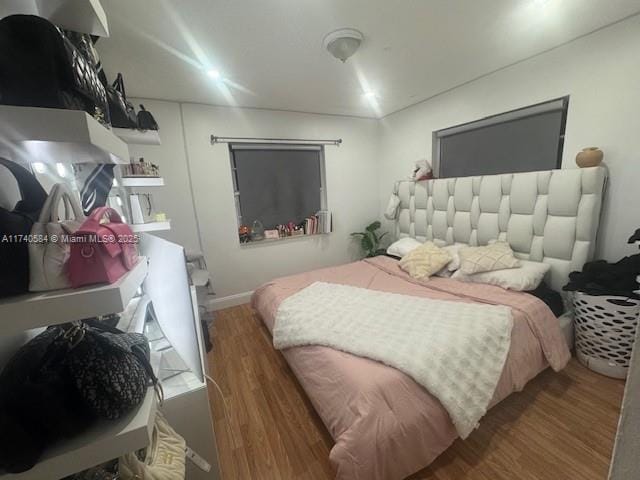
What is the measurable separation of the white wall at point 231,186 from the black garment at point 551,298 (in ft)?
7.66

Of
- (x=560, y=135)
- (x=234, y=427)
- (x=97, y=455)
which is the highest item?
(x=560, y=135)

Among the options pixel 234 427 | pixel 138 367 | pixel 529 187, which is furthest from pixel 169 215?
pixel 529 187

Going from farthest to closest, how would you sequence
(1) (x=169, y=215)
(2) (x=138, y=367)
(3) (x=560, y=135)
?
1. (1) (x=169, y=215)
2. (3) (x=560, y=135)
3. (2) (x=138, y=367)

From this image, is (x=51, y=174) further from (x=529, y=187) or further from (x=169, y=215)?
(x=529, y=187)

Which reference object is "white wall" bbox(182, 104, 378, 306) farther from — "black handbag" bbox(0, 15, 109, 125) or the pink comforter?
"black handbag" bbox(0, 15, 109, 125)

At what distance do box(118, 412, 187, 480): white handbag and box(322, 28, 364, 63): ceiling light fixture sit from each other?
2207mm

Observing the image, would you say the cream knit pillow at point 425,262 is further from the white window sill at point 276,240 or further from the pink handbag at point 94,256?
the pink handbag at point 94,256

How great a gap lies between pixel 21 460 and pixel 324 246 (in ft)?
11.0

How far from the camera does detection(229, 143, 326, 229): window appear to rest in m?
3.30

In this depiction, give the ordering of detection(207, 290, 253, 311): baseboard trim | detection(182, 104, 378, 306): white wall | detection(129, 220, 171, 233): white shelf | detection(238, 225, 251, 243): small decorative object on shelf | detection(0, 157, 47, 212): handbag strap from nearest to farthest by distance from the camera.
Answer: detection(0, 157, 47, 212): handbag strap
detection(129, 220, 171, 233): white shelf
detection(182, 104, 378, 306): white wall
detection(207, 290, 253, 311): baseboard trim
detection(238, 225, 251, 243): small decorative object on shelf

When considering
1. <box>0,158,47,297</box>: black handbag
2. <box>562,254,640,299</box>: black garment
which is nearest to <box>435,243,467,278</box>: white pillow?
Result: <box>562,254,640,299</box>: black garment

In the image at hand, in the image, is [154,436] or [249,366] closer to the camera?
[154,436]

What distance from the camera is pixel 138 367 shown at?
0.73m

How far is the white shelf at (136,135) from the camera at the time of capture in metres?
1.30
